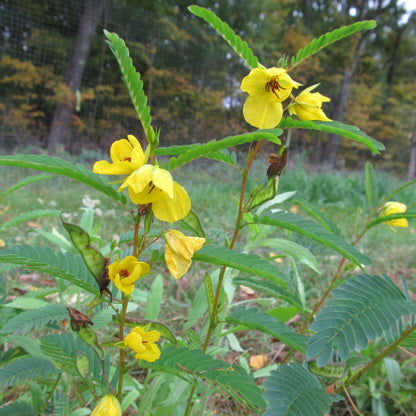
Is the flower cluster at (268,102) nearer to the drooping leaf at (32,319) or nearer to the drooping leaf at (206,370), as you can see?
the drooping leaf at (206,370)

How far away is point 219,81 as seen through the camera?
17.8 feet

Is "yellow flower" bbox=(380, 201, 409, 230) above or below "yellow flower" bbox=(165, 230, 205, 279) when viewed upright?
above

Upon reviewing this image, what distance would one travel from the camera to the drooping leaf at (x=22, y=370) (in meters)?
0.56

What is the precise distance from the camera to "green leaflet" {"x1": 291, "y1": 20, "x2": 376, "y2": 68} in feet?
1.64

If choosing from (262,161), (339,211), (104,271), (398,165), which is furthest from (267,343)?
(398,165)

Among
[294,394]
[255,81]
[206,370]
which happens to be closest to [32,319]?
[206,370]

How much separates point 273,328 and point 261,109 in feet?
1.21

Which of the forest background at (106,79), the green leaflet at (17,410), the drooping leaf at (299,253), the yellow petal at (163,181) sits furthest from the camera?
the forest background at (106,79)

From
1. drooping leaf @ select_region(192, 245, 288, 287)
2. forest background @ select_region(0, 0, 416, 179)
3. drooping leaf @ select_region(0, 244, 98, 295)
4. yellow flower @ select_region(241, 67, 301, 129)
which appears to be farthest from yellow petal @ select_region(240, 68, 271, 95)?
forest background @ select_region(0, 0, 416, 179)

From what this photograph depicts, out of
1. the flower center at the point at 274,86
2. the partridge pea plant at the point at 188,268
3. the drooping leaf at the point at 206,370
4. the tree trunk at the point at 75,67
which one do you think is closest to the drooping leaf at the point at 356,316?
the partridge pea plant at the point at 188,268

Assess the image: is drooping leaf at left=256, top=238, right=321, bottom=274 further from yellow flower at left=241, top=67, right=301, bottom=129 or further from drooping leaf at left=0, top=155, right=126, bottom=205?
drooping leaf at left=0, top=155, right=126, bottom=205

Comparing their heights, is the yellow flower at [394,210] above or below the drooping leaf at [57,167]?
below

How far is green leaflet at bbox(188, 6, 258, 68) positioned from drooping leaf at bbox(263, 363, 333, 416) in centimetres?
51

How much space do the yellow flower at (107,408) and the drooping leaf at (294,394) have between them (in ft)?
0.67
